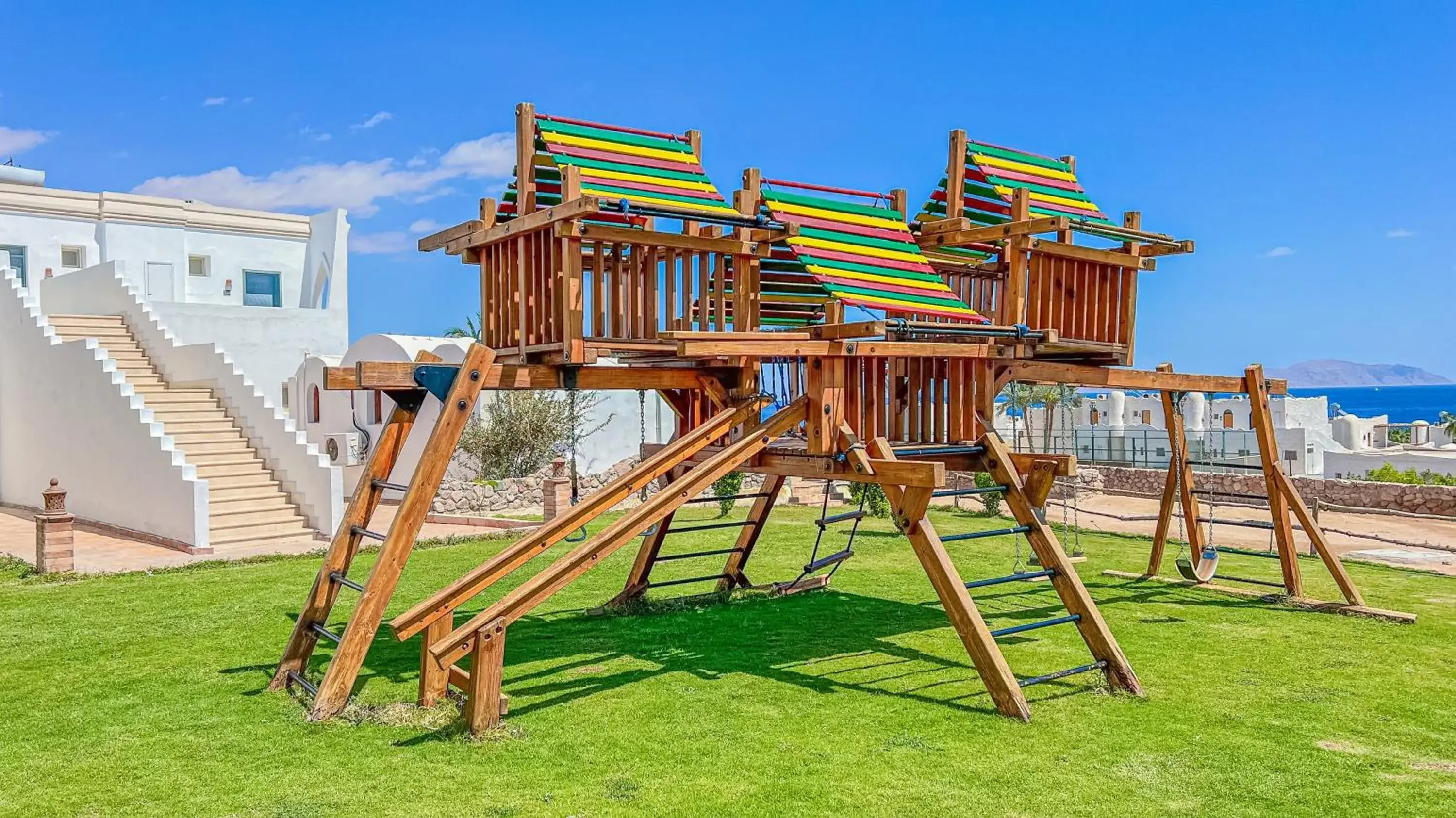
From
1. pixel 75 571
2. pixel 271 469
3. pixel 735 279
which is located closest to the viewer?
pixel 735 279

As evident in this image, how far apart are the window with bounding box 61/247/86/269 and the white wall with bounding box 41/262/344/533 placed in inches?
175

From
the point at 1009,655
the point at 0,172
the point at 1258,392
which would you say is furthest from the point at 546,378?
the point at 0,172

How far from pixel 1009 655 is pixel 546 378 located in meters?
4.23

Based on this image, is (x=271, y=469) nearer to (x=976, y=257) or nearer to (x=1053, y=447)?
(x=976, y=257)

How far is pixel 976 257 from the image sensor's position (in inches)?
412

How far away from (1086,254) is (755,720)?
4.80m

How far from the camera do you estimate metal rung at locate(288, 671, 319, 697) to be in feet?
24.7

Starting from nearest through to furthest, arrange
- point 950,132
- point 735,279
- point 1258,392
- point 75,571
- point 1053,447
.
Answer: point 735,279
point 950,132
point 1258,392
point 75,571
point 1053,447

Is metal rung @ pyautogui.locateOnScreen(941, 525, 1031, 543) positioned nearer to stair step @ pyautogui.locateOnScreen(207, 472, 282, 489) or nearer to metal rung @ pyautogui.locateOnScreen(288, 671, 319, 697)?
metal rung @ pyautogui.locateOnScreen(288, 671, 319, 697)

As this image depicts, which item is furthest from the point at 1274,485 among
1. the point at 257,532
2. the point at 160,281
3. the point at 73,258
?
the point at 73,258

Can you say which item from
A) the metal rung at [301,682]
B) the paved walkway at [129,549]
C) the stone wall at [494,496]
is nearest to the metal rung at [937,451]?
the metal rung at [301,682]

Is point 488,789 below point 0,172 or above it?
below

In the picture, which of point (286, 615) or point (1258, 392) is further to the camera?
point (1258, 392)

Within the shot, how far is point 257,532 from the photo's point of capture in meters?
17.5
